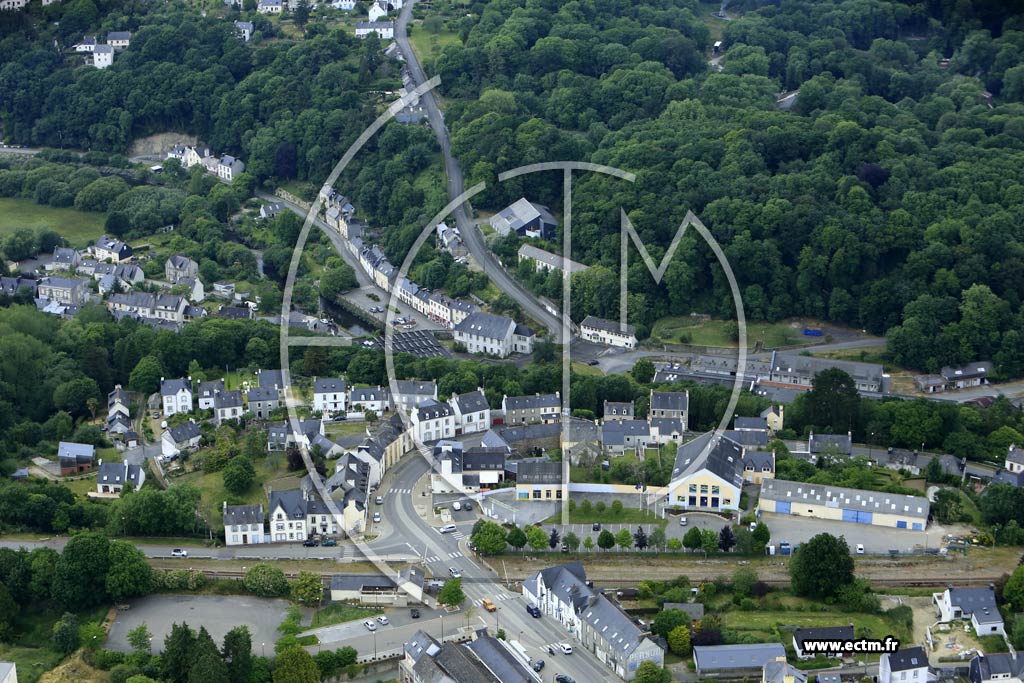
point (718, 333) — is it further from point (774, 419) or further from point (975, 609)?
point (975, 609)

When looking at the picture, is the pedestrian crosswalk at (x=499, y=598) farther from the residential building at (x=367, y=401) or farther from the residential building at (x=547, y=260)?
the residential building at (x=547, y=260)

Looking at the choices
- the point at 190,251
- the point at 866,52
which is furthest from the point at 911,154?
the point at 190,251

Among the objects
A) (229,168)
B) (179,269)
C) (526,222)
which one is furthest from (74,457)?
(229,168)

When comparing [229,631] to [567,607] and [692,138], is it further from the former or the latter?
[692,138]

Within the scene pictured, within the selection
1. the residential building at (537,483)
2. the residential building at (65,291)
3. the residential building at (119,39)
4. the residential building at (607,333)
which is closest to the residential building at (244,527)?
the residential building at (537,483)

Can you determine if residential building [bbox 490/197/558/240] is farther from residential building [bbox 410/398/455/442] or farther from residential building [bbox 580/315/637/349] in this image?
residential building [bbox 410/398/455/442]
